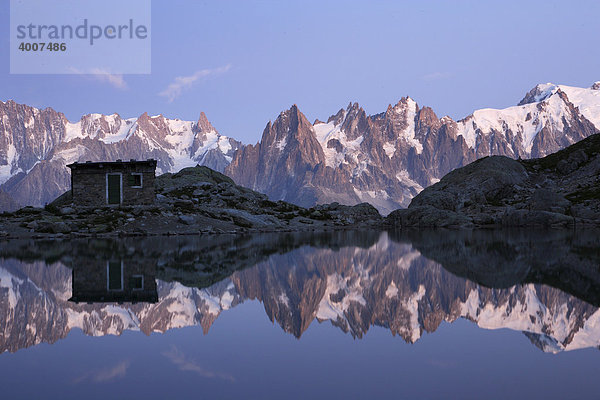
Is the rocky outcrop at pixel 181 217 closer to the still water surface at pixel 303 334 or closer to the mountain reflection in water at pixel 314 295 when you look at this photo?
the mountain reflection in water at pixel 314 295

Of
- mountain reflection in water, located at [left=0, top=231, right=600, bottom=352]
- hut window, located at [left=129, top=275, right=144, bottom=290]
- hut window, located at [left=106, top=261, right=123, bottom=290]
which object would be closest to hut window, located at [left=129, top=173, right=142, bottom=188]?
mountain reflection in water, located at [left=0, top=231, right=600, bottom=352]

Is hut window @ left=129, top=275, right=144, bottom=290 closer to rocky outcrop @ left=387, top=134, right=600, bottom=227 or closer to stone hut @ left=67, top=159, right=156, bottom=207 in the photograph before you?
stone hut @ left=67, top=159, right=156, bottom=207

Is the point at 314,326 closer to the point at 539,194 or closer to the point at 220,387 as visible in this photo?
the point at 220,387

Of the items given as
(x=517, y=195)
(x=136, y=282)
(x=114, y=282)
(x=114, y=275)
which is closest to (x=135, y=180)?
(x=114, y=275)

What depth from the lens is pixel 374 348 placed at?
8859mm

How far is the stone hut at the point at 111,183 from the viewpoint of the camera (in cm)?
5562

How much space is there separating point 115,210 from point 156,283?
3888 cm

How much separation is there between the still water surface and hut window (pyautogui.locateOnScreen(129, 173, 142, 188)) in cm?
3743

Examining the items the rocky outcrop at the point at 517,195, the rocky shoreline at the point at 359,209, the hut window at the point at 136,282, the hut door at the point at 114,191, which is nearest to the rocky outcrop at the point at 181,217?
the rocky shoreline at the point at 359,209

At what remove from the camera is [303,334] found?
10.1m

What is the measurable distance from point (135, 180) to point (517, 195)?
59.8 metres

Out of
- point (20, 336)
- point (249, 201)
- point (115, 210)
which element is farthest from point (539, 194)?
point (20, 336)

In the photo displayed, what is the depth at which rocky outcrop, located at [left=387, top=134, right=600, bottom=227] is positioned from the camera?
2670 inches

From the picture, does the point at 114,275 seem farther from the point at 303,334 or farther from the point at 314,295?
the point at 303,334
